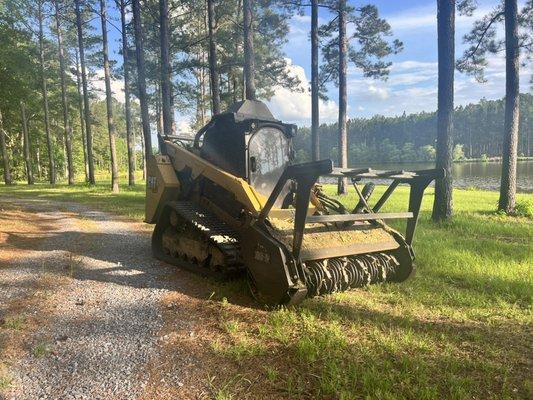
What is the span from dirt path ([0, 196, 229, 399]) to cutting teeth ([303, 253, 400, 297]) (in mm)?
1469

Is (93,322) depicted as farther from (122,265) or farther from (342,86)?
(342,86)

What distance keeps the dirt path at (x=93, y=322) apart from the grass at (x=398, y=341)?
0.53m

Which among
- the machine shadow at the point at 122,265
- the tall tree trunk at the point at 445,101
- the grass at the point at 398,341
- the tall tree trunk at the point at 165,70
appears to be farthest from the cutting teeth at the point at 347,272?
the tall tree trunk at the point at 165,70

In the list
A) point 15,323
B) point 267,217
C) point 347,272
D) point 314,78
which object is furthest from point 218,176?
point 314,78

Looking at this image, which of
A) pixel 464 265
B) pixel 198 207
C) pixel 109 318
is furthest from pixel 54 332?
pixel 464 265

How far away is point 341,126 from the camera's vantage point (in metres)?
18.9

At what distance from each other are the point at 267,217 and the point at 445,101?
293 inches

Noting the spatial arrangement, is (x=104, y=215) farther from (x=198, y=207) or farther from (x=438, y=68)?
(x=438, y=68)

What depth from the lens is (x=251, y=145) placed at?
6176 millimetres

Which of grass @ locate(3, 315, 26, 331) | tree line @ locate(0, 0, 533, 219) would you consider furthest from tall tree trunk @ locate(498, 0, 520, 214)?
grass @ locate(3, 315, 26, 331)

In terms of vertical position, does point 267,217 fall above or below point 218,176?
below

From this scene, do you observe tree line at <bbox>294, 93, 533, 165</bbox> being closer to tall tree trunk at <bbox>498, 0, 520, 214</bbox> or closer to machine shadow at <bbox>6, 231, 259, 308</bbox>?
tall tree trunk at <bbox>498, 0, 520, 214</bbox>

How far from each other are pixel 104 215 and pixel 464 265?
1111 centimetres

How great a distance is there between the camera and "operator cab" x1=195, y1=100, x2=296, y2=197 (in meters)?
6.12
